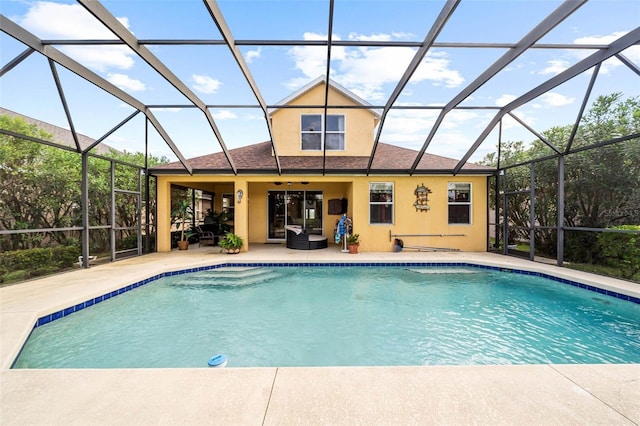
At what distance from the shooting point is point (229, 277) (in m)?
7.17

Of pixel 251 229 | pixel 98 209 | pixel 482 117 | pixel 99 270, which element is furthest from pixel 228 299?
pixel 482 117

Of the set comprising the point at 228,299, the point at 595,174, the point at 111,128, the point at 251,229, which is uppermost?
the point at 111,128

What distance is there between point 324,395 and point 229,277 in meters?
5.42

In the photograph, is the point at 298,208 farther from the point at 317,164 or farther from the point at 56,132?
the point at 56,132

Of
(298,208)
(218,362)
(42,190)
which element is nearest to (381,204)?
(298,208)

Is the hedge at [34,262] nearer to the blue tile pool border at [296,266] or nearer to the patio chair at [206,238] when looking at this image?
the blue tile pool border at [296,266]

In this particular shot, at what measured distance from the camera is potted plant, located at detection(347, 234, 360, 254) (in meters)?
9.64

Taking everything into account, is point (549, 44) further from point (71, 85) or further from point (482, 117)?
point (71, 85)

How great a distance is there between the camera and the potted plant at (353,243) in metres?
9.64

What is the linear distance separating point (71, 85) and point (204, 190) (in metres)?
7.53

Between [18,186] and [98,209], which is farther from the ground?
[18,186]

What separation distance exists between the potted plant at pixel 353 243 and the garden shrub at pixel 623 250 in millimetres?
6211

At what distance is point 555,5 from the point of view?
14.3 feet

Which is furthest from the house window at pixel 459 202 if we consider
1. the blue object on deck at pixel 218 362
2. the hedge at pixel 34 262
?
the hedge at pixel 34 262
